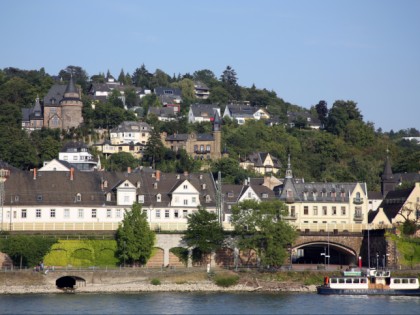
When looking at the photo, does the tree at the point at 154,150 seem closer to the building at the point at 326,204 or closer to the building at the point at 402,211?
the building at the point at 326,204

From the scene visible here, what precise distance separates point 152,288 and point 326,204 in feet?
85.8

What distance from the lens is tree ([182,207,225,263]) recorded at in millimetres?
87125

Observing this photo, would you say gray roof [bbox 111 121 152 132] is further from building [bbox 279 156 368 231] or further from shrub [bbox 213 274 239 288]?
shrub [bbox 213 274 239 288]

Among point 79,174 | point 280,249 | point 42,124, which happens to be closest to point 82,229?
point 79,174

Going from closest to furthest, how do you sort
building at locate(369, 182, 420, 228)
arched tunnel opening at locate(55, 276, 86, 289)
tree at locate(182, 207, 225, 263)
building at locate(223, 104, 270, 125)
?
arched tunnel opening at locate(55, 276, 86, 289) < tree at locate(182, 207, 225, 263) < building at locate(369, 182, 420, 228) < building at locate(223, 104, 270, 125)

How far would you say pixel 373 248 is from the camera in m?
91.2

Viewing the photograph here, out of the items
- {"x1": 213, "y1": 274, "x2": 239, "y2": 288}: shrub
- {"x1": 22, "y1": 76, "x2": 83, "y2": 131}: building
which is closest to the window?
{"x1": 213, "y1": 274, "x2": 239, "y2": 288}: shrub

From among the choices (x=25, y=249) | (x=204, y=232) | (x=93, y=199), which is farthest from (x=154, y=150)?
(x=25, y=249)

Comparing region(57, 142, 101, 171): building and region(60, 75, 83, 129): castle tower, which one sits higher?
region(60, 75, 83, 129): castle tower

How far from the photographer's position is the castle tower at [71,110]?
147m

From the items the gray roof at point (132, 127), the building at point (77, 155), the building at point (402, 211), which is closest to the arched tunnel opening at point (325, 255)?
the building at point (402, 211)

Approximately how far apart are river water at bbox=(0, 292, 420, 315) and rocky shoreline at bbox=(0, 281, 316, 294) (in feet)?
4.98

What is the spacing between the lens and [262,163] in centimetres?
14175

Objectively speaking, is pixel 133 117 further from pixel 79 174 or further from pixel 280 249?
pixel 280 249
